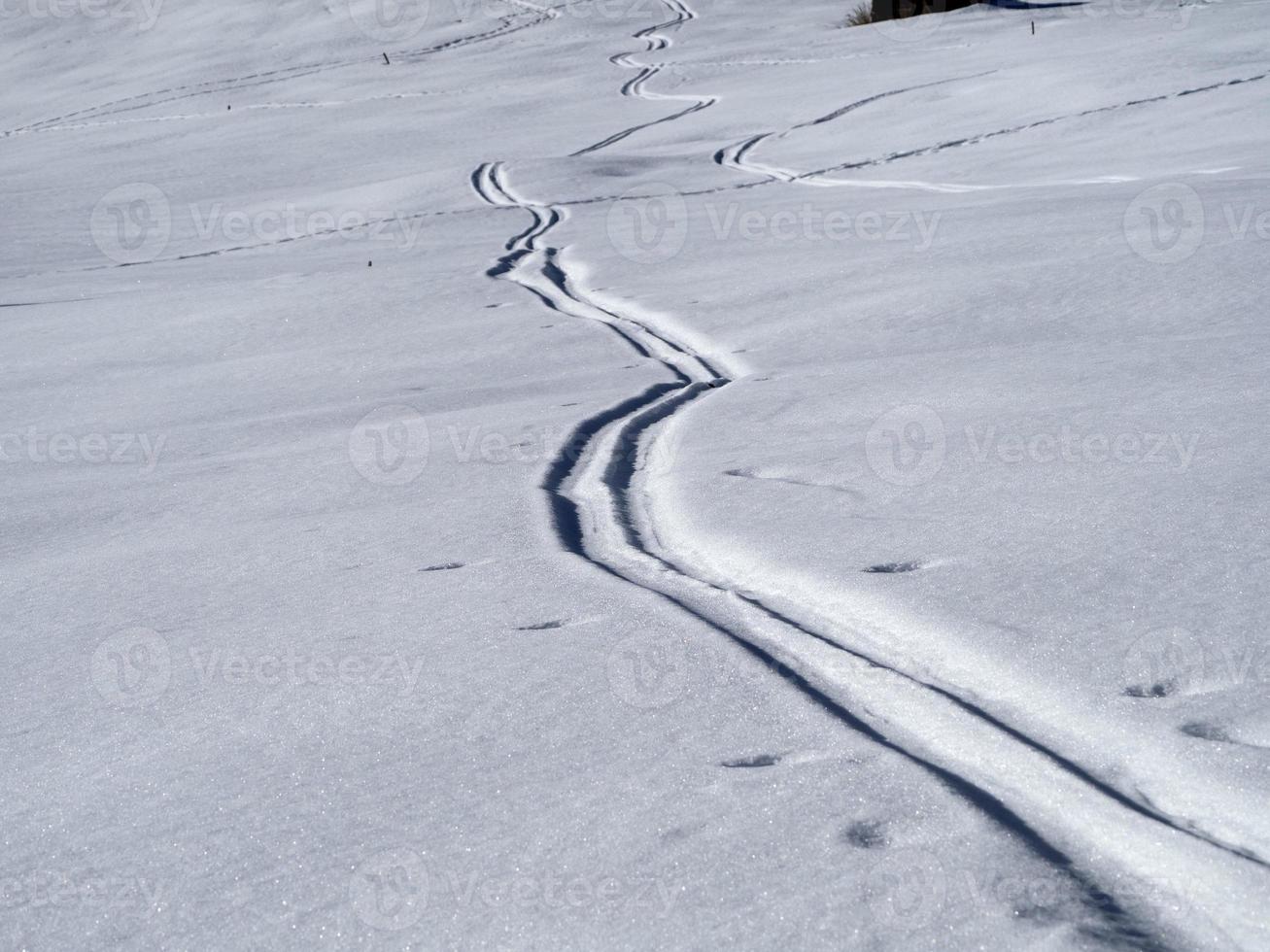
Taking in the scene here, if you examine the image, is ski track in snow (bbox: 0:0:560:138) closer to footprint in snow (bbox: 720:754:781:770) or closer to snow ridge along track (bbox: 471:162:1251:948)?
snow ridge along track (bbox: 471:162:1251:948)

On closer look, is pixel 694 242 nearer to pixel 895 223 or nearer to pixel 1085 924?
pixel 895 223

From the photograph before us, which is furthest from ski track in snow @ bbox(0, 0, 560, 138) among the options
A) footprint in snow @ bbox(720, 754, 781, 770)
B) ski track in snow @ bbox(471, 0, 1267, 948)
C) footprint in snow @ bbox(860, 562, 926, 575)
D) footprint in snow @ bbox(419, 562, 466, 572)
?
footprint in snow @ bbox(720, 754, 781, 770)

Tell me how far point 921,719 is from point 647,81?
12103 millimetres

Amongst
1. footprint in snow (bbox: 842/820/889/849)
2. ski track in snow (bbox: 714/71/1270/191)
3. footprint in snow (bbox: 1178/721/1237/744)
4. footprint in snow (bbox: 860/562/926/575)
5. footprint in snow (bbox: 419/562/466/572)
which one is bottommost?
footprint in snow (bbox: 1178/721/1237/744)

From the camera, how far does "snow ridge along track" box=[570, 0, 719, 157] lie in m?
10.2

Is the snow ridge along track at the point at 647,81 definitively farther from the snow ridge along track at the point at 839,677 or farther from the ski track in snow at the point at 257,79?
the snow ridge along track at the point at 839,677

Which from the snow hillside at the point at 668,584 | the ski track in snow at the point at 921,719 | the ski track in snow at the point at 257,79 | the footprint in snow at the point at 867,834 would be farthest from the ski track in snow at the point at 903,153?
the ski track in snow at the point at 257,79

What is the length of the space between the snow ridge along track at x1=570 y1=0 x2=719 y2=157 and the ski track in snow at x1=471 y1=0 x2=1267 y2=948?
697 centimetres

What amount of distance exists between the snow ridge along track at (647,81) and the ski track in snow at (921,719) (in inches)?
274

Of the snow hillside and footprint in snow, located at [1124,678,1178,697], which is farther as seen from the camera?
footprint in snow, located at [1124,678,1178,697]

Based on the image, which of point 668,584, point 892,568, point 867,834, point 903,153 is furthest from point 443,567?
point 903,153

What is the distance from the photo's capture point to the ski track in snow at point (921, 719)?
3.71 ft

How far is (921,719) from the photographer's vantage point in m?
1.42

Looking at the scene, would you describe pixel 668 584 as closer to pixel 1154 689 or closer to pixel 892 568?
pixel 892 568
